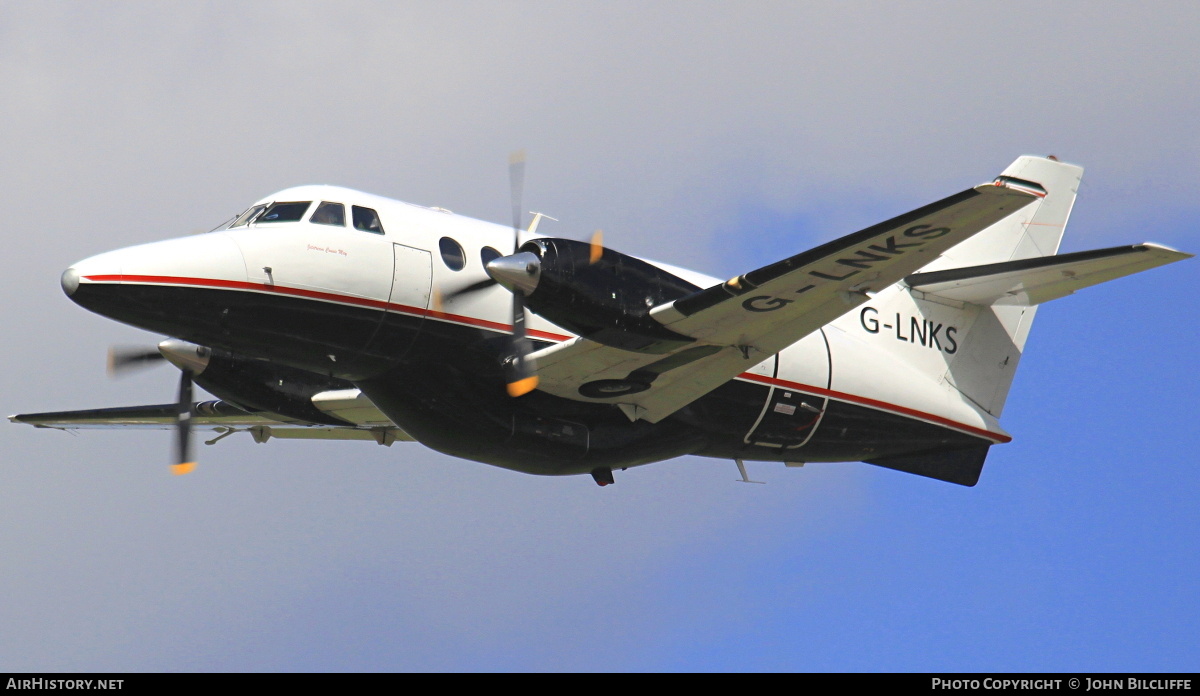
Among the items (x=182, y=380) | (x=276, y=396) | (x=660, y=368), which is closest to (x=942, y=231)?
(x=660, y=368)

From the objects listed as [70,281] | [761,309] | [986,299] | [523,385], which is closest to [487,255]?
[523,385]

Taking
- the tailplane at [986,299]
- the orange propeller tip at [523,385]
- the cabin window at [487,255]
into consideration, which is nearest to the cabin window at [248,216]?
the cabin window at [487,255]

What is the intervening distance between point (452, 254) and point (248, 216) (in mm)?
2224

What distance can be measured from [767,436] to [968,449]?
136 inches

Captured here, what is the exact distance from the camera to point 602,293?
514 inches

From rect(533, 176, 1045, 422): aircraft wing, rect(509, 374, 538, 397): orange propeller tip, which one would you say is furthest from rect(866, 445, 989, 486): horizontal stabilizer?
rect(509, 374, 538, 397): orange propeller tip

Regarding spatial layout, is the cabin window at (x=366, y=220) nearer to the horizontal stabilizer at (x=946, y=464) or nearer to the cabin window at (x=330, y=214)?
the cabin window at (x=330, y=214)

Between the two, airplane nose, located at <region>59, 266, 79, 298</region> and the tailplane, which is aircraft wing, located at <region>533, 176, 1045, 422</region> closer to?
the tailplane

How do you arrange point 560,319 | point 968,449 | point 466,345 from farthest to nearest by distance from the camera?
point 968,449, point 466,345, point 560,319

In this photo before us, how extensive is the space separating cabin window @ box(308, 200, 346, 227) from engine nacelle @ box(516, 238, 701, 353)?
6.89ft

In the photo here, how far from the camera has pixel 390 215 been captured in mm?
13781

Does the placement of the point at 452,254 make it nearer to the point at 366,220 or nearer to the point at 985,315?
the point at 366,220
